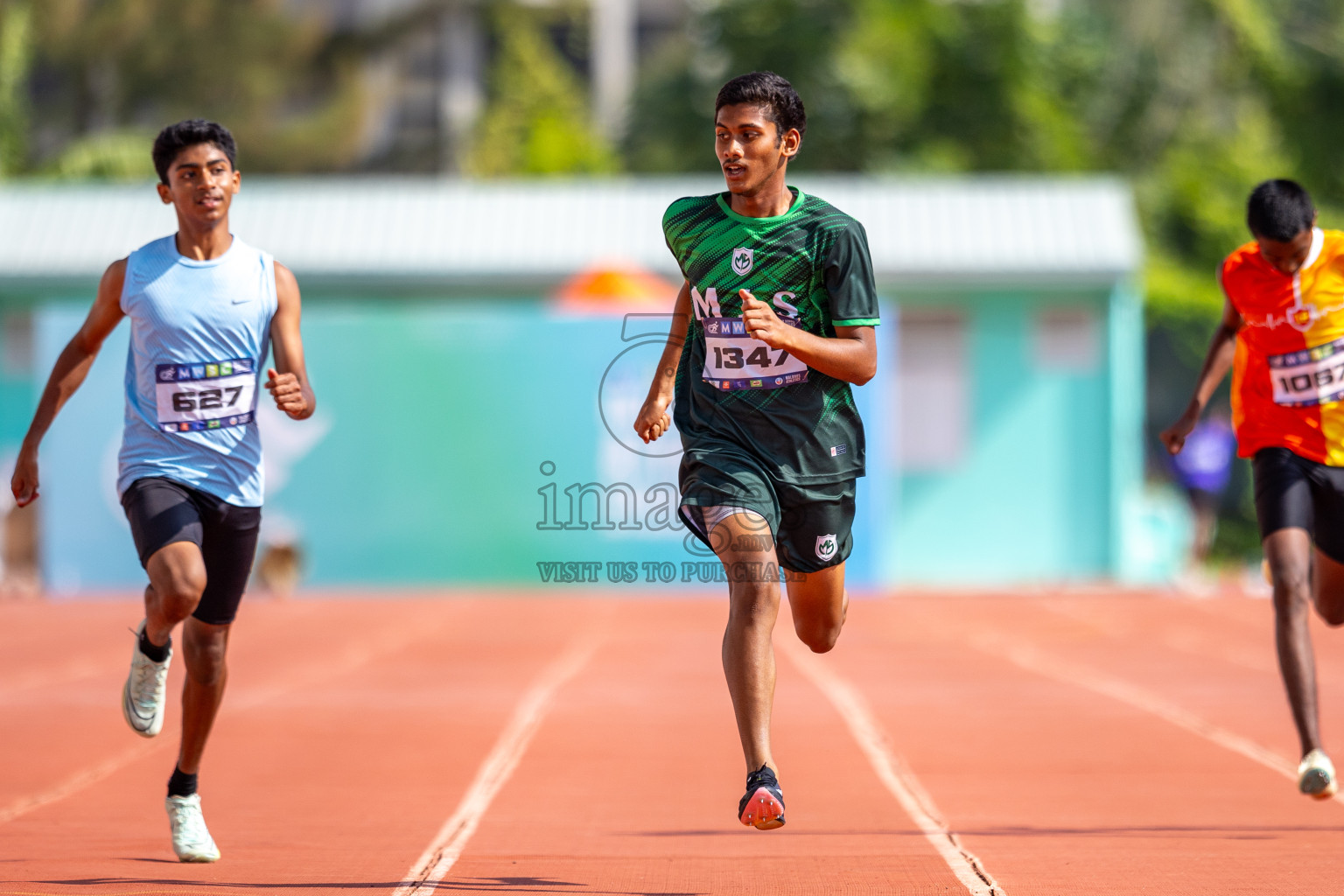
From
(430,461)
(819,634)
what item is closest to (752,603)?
(819,634)

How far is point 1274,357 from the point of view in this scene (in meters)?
5.94

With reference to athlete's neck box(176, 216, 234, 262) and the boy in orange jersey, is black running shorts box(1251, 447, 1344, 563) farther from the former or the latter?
athlete's neck box(176, 216, 234, 262)

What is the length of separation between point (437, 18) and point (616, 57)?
4917mm

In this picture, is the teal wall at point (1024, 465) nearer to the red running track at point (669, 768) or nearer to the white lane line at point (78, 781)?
the red running track at point (669, 768)

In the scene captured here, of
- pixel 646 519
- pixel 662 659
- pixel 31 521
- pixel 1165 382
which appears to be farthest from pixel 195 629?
pixel 1165 382

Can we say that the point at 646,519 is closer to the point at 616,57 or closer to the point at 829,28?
the point at 829,28

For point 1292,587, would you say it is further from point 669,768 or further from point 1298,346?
point 669,768

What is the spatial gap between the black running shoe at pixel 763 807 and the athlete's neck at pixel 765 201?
4.93 feet

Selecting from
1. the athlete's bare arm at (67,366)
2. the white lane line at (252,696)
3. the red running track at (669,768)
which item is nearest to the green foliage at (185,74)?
the white lane line at (252,696)

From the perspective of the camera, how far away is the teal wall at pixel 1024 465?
1944 cm

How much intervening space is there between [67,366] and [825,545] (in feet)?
7.63

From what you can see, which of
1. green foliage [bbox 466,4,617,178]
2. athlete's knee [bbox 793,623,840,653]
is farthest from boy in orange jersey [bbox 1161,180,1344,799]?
green foliage [bbox 466,4,617,178]

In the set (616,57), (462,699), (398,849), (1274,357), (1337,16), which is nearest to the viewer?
(398,849)

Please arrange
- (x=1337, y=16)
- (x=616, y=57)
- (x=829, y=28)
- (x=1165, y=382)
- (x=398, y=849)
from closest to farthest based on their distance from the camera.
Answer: (x=398, y=849)
(x=1165, y=382)
(x=1337, y=16)
(x=829, y=28)
(x=616, y=57)
